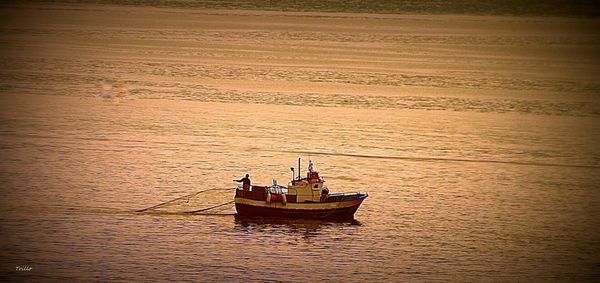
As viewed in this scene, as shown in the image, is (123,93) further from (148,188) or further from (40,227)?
(40,227)

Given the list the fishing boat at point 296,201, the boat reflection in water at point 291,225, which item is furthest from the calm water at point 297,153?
the fishing boat at point 296,201

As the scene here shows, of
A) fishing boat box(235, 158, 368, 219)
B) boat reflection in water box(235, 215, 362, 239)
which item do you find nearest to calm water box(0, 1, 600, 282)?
boat reflection in water box(235, 215, 362, 239)

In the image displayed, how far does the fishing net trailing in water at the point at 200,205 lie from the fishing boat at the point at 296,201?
65 cm

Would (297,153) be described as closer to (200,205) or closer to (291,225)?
(200,205)

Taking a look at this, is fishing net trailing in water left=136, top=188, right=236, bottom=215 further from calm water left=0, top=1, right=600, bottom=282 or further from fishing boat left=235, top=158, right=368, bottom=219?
fishing boat left=235, top=158, right=368, bottom=219

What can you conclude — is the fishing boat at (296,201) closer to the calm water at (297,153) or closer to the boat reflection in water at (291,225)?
the boat reflection in water at (291,225)

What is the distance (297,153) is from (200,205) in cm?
474

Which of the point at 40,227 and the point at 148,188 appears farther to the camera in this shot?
the point at 148,188

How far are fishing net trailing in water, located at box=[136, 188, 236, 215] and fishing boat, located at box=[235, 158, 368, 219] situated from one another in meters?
0.65

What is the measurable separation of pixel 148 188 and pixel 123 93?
469 inches

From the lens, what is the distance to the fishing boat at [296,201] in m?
19.9

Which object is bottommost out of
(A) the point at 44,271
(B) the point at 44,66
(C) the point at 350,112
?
(A) the point at 44,271

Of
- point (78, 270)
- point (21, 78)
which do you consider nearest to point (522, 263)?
point (78, 270)

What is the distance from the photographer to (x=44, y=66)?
39.3 metres
